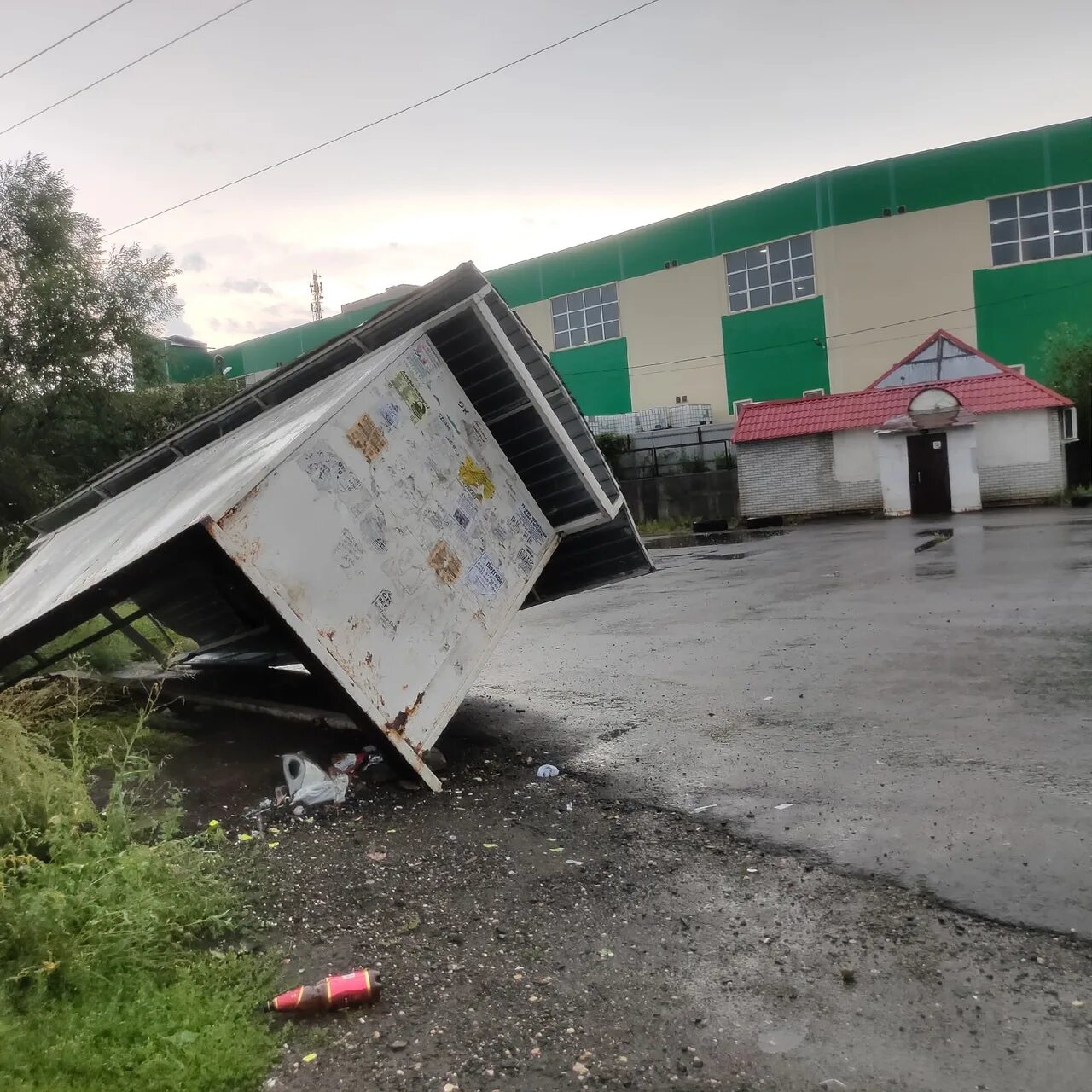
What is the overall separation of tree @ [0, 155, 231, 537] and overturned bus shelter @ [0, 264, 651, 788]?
16.7m

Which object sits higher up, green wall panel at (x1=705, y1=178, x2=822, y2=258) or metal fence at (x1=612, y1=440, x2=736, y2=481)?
green wall panel at (x1=705, y1=178, x2=822, y2=258)

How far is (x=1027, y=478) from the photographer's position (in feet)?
75.4

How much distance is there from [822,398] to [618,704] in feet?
66.5

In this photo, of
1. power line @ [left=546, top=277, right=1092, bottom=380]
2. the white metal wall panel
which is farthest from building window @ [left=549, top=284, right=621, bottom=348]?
the white metal wall panel

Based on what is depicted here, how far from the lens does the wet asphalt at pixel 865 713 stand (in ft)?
13.3

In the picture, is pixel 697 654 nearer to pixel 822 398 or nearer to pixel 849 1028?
pixel 849 1028

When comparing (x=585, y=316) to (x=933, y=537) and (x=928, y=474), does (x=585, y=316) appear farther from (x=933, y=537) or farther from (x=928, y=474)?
(x=933, y=537)

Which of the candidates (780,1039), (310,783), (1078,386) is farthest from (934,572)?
(1078,386)

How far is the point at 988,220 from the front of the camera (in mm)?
28969

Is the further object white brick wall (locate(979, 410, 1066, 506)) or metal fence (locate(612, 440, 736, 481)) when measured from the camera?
metal fence (locate(612, 440, 736, 481))

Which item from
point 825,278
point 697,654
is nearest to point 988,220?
point 825,278

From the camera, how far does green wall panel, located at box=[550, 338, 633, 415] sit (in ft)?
121

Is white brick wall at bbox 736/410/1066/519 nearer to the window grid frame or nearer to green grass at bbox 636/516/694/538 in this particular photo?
green grass at bbox 636/516/694/538

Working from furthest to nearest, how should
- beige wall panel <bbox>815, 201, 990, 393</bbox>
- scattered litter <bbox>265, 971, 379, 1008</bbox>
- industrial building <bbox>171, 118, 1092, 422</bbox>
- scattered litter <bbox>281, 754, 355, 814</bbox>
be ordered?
1. beige wall panel <bbox>815, 201, 990, 393</bbox>
2. industrial building <bbox>171, 118, 1092, 422</bbox>
3. scattered litter <bbox>281, 754, 355, 814</bbox>
4. scattered litter <bbox>265, 971, 379, 1008</bbox>
